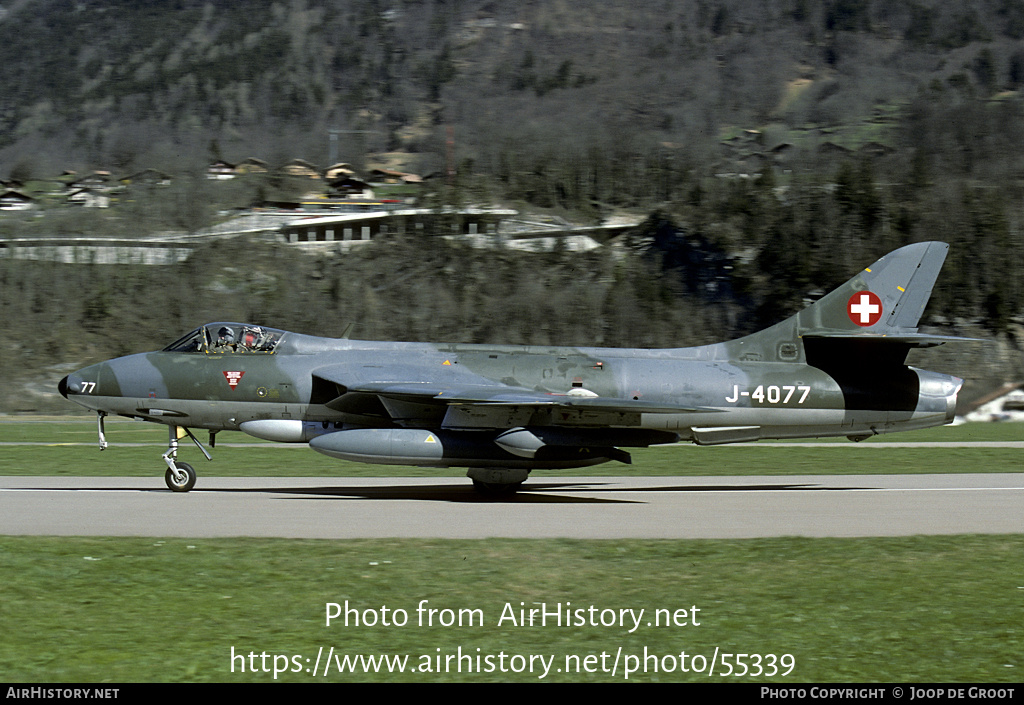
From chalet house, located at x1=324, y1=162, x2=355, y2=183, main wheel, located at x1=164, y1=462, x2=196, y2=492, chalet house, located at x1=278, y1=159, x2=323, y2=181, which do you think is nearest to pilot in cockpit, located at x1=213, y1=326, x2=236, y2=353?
main wheel, located at x1=164, y1=462, x2=196, y2=492

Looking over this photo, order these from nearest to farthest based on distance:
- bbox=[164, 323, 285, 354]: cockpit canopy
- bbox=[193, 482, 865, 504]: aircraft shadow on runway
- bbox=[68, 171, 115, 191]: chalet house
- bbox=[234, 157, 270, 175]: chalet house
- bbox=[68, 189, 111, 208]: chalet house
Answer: bbox=[193, 482, 865, 504]: aircraft shadow on runway < bbox=[164, 323, 285, 354]: cockpit canopy < bbox=[68, 189, 111, 208]: chalet house < bbox=[234, 157, 270, 175]: chalet house < bbox=[68, 171, 115, 191]: chalet house

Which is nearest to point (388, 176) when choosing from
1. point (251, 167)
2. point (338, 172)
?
point (338, 172)

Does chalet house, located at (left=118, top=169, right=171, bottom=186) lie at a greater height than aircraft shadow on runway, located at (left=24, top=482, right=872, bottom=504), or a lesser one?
lesser

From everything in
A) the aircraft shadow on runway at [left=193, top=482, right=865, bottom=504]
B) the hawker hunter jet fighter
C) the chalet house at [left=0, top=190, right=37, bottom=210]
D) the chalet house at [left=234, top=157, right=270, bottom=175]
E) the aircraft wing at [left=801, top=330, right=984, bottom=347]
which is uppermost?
the aircraft wing at [left=801, top=330, right=984, bottom=347]

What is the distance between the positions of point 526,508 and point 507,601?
7550mm

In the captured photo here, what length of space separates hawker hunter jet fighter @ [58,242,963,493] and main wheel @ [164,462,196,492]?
0.07 ft

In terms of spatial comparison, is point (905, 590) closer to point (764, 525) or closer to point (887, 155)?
point (764, 525)

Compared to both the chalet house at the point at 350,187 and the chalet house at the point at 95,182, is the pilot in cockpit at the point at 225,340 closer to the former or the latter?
the chalet house at the point at 350,187

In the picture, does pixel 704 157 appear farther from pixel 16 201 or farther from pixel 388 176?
pixel 16 201

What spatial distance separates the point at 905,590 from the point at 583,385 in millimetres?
9751

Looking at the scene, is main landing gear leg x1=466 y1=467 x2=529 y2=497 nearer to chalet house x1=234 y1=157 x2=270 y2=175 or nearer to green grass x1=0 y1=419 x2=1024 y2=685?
green grass x1=0 y1=419 x2=1024 y2=685

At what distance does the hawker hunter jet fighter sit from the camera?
17406mm

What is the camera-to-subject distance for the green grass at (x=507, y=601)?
7.29m

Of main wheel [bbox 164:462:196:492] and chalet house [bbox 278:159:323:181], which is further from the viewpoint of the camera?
chalet house [bbox 278:159:323:181]
